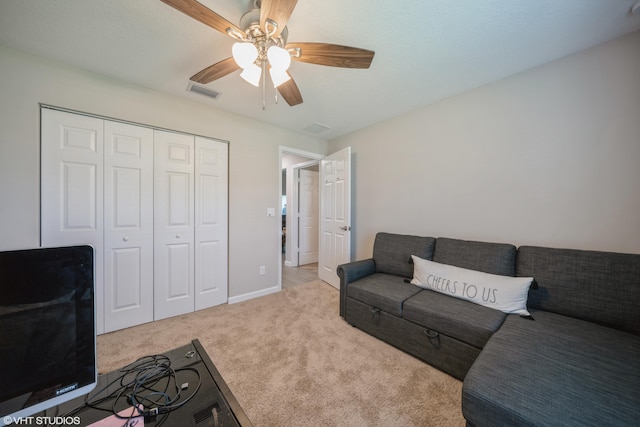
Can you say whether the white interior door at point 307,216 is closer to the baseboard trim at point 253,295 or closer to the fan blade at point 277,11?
the baseboard trim at point 253,295

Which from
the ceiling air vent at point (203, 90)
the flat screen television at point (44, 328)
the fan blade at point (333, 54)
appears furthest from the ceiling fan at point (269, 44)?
the flat screen television at point (44, 328)

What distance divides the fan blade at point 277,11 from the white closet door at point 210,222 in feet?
5.73

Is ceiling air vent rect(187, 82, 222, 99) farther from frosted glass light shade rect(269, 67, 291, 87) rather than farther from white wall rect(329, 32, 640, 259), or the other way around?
white wall rect(329, 32, 640, 259)

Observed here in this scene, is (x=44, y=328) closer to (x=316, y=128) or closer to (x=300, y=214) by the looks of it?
(x=316, y=128)

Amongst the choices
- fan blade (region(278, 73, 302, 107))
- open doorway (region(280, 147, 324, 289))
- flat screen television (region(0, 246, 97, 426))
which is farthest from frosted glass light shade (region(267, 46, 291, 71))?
open doorway (region(280, 147, 324, 289))

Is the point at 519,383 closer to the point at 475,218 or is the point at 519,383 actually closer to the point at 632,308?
the point at 632,308

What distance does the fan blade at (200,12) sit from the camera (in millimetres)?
1032

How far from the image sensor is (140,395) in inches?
34.9

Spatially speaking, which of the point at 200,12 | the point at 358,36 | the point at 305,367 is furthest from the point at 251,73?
the point at 305,367

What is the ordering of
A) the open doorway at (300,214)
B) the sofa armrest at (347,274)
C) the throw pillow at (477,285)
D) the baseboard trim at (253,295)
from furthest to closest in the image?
the open doorway at (300,214)
the baseboard trim at (253,295)
the sofa armrest at (347,274)
the throw pillow at (477,285)

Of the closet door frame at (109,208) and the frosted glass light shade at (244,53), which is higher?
the frosted glass light shade at (244,53)

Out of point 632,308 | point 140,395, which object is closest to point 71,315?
Answer: point 140,395

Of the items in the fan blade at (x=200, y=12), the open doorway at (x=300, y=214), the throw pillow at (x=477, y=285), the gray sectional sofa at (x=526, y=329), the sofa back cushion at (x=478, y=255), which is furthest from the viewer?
the open doorway at (x=300, y=214)

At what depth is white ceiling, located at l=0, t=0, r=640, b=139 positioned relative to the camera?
1317mm
